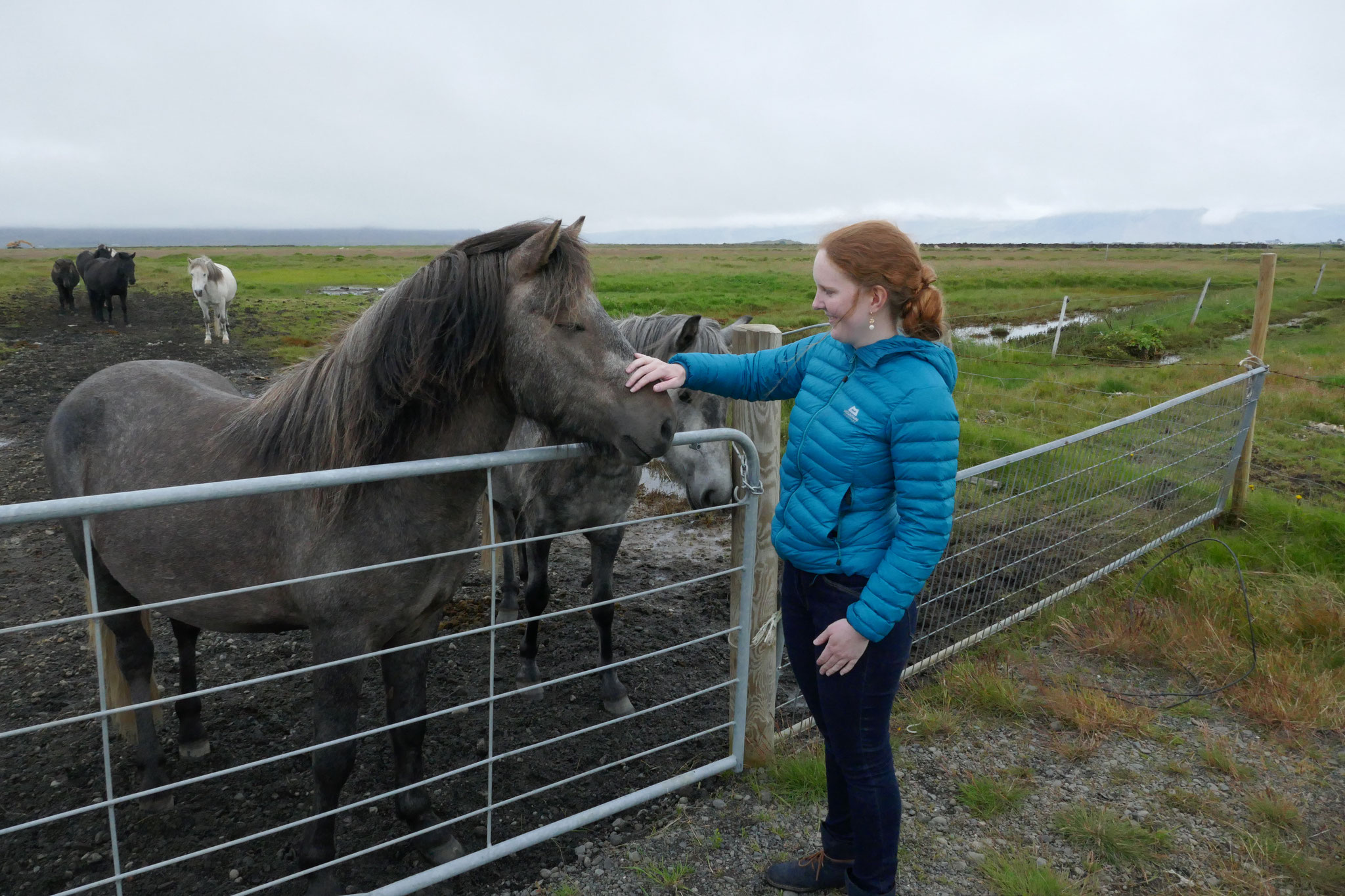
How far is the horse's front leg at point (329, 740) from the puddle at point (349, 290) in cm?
3086

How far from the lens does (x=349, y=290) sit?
114 ft

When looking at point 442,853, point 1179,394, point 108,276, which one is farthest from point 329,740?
point 108,276

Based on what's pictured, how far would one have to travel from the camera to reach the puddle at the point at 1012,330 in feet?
64.3

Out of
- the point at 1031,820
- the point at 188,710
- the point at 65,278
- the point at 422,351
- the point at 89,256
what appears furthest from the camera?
the point at 89,256

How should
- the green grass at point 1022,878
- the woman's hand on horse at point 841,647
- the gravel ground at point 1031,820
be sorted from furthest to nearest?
the gravel ground at point 1031,820 < the green grass at point 1022,878 < the woman's hand on horse at point 841,647

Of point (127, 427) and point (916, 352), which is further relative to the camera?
point (127, 427)

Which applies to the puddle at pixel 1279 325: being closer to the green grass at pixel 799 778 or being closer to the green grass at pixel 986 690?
the green grass at pixel 986 690

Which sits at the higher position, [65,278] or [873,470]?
[65,278]

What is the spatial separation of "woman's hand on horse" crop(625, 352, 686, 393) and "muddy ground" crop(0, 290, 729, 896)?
202cm

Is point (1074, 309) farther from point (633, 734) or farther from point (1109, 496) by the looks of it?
point (633, 734)

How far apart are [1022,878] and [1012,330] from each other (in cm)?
2222

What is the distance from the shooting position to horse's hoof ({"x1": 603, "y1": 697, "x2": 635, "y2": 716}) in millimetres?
4121

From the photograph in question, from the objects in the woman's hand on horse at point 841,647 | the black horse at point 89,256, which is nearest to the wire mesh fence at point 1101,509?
the woman's hand on horse at point 841,647

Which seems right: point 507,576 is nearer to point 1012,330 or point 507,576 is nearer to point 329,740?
point 329,740
